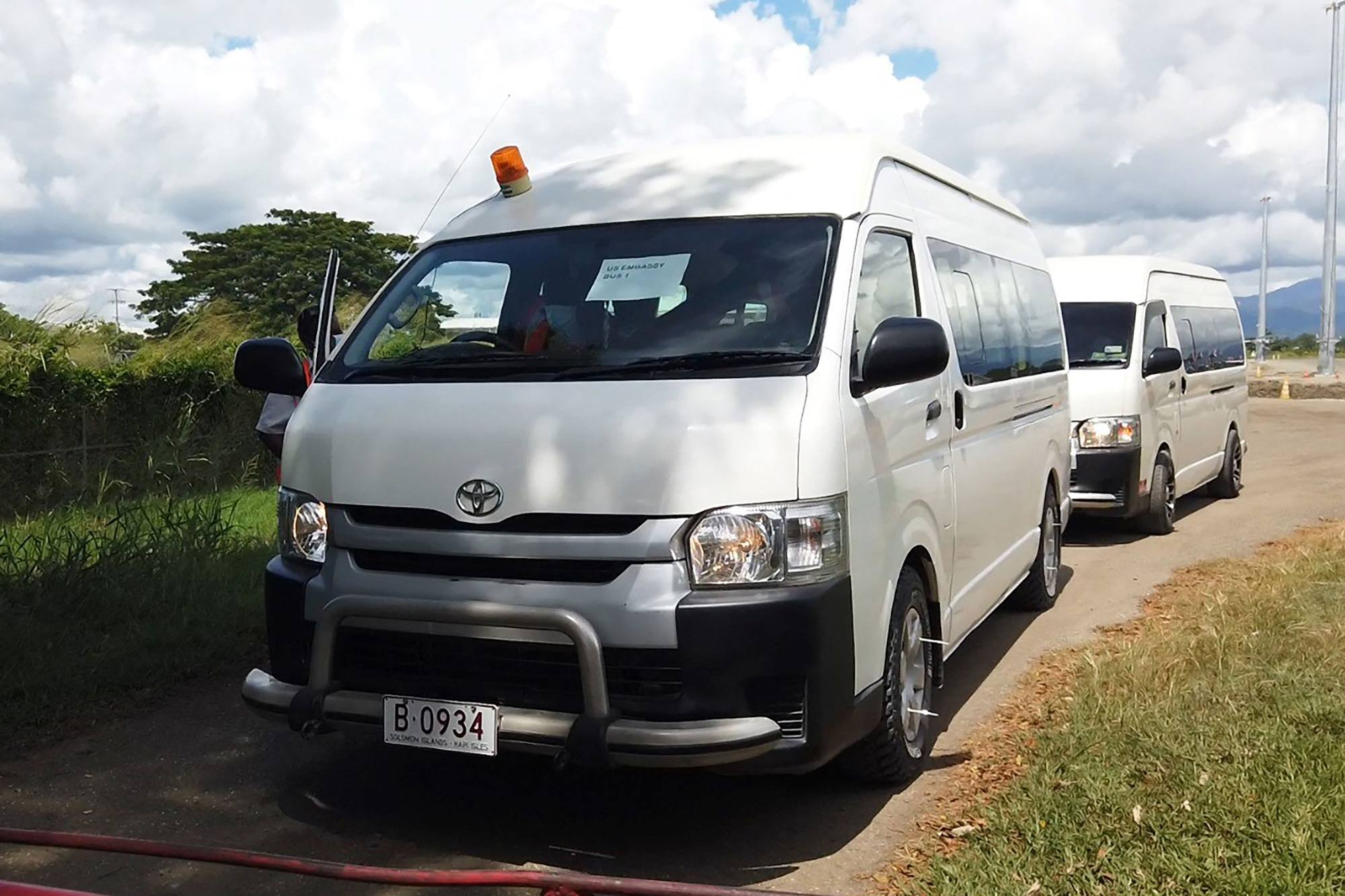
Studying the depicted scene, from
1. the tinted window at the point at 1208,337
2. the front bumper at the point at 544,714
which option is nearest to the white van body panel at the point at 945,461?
the front bumper at the point at 544,714

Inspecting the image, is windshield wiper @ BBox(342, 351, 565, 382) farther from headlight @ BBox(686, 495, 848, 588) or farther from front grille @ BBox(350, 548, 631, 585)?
headlight @ BBox(686, 495, 848, 588)

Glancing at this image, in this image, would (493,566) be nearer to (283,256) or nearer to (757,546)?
(757,546)

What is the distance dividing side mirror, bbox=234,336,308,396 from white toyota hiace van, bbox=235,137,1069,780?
0.04 feet

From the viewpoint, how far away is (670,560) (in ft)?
13.0

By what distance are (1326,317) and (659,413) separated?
3802cm

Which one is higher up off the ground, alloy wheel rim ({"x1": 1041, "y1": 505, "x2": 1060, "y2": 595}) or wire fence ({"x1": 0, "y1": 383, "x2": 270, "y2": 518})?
wire fence ({"x1": 0, "y1": 383, "x2": 270, "y2": 518})

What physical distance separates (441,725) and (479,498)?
71cm

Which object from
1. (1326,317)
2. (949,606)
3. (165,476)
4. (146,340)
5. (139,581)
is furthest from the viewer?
(1326,317)

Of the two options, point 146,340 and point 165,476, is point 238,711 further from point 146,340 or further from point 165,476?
point 146,340

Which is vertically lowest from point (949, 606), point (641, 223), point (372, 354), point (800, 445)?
point (949, 606)

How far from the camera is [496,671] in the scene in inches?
163

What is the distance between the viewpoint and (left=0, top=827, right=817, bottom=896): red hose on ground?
2.63 meters

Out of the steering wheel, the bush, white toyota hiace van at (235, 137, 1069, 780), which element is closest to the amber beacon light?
white toyota hiace van at (235, 137, 1069, 780)

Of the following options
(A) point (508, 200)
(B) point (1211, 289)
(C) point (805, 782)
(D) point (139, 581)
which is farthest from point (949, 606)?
(B) point (1211, 289)
